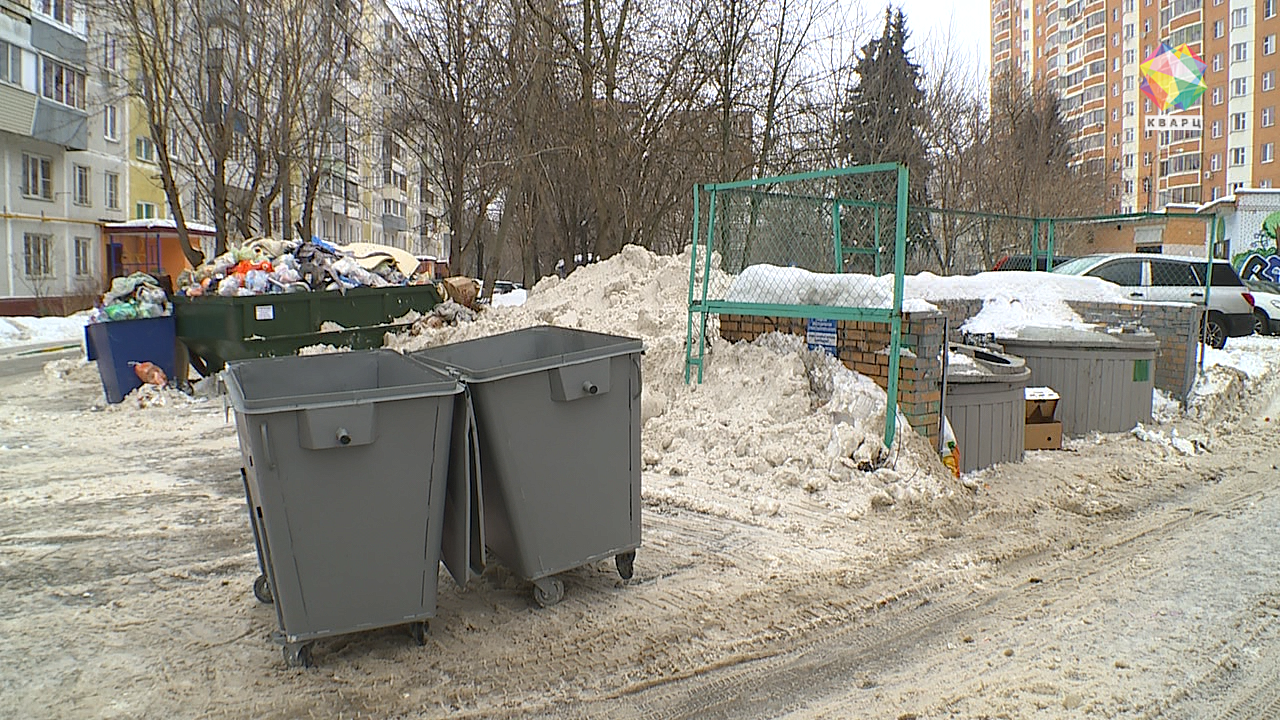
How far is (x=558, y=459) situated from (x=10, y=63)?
29.3m

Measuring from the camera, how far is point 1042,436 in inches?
304

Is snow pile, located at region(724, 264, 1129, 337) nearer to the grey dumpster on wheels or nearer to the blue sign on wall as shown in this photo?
the blue sign on wall

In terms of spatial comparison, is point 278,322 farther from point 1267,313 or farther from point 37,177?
point 37,177

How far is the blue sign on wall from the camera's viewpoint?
276 inches

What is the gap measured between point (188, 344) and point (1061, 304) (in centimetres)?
1013

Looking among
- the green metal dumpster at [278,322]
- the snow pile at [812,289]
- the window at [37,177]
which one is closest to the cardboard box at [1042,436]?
the snow pile at [812,289]

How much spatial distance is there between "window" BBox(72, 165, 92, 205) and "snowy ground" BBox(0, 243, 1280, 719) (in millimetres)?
26024

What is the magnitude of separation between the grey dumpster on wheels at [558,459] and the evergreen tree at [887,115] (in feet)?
45.9

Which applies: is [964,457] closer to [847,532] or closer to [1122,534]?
[1122,534]

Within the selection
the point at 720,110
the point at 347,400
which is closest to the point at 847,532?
the point at 347,400

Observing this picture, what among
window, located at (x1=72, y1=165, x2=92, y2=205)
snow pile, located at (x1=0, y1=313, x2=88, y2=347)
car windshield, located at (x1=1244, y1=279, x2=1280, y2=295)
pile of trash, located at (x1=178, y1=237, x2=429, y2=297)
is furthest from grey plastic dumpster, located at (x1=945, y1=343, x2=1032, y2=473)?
window, located at (x1=72, y1=165, x2=92, y2=205)

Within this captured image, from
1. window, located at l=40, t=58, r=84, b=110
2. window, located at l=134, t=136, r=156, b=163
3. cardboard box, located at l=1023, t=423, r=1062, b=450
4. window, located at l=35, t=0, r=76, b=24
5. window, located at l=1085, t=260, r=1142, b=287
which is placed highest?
window, located at l=35, t=0, r=76, b=24

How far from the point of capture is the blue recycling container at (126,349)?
34.1ft

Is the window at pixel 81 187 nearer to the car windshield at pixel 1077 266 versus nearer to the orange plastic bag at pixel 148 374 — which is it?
the orange plastic bag at pixel 148 374
